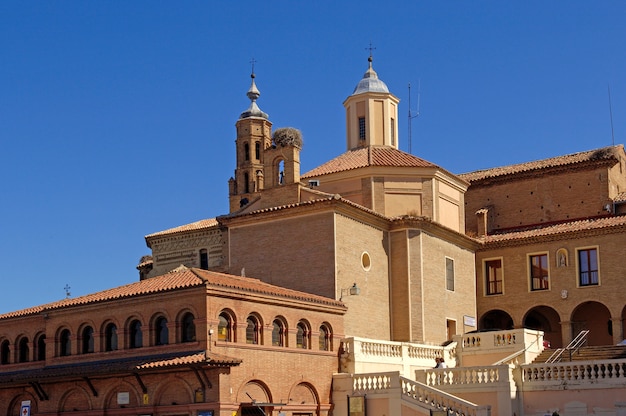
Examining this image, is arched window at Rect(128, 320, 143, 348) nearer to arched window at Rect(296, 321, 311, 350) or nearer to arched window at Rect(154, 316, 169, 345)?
Answer: arched window at Rect(154, 316, 169, 345)

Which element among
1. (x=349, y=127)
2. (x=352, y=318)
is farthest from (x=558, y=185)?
(x=352, y=318)

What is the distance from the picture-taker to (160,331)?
28.5 m

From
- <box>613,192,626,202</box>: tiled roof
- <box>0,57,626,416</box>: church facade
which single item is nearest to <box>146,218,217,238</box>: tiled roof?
<box>0,57,626,416</box>: church facade

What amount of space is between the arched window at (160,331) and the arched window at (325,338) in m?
5.36

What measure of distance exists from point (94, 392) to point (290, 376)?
6064mm

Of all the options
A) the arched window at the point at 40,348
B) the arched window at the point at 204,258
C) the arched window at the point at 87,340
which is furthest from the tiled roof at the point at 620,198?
the arched window at the point at 40,348

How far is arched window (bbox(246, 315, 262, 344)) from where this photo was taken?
28.3 metres

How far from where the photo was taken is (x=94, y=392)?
28.8 metres

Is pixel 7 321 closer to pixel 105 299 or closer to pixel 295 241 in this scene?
pixel 105 299

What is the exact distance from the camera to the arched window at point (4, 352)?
111 feet

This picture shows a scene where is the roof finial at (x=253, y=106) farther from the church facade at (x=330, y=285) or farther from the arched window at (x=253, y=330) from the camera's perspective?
the arched window at (x=253, y=330)

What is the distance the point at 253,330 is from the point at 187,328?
211cm

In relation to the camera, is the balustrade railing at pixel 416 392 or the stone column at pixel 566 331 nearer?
the balustrade railing at pixel 416 392

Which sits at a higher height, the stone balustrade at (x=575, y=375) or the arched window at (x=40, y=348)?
the arched window at (x=40, y=348)
